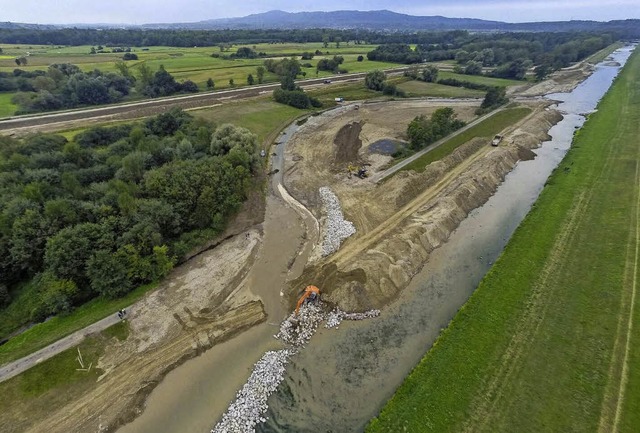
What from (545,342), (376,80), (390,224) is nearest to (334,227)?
(390,224)

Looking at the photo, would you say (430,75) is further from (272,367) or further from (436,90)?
(272,367)

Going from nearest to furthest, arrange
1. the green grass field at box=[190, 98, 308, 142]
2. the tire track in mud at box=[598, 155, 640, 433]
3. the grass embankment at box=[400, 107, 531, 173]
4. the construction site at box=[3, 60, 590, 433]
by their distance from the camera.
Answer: the tire track in mud at box=[598, 155, 640, 433] → the construction site at box=[3, 60, 590, 433] → the grass embankment at box=[400, 107, 531, 173] → the green grass field at box=[190, 98, 308, 142]

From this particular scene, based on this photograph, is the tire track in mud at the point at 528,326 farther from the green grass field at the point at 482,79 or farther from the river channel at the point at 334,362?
the green grass field at the point at 482,79

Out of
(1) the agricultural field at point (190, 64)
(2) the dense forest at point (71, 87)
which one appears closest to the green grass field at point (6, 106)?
(2) the dense forest at point (71, 87)

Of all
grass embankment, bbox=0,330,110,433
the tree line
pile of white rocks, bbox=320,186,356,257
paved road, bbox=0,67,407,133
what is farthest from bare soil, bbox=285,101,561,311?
the tree line

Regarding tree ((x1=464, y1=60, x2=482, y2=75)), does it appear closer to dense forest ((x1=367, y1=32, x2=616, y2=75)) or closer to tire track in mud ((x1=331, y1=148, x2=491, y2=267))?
dense forest ((x1=367, y1=32, x2=616, y2=75))

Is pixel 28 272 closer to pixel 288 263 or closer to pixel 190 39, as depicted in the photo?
pixel 288 263
